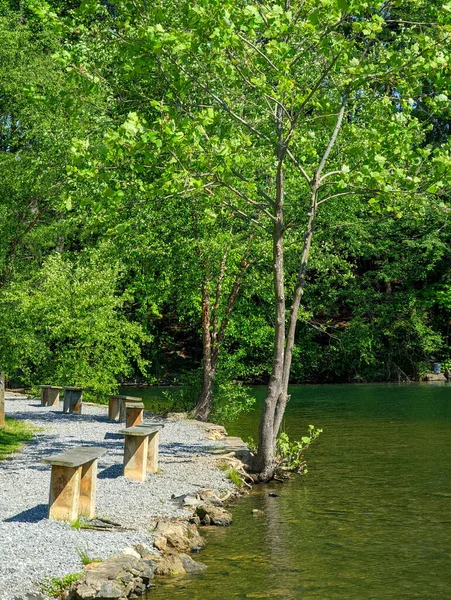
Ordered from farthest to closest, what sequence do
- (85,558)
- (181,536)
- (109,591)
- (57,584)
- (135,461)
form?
1. (135,461)
2. (181,536)
3. (85,558)
4. (109,591)
5. (57,584)

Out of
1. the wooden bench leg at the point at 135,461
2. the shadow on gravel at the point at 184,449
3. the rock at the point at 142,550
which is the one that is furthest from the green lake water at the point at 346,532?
the shadow on gravel at the point at 184,449

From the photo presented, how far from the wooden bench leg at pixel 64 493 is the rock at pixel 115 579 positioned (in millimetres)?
1413

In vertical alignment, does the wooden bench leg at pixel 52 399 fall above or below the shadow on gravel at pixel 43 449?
above

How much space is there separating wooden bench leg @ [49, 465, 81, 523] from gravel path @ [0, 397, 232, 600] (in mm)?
194

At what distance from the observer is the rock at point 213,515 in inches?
483

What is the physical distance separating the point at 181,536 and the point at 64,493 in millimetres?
1657

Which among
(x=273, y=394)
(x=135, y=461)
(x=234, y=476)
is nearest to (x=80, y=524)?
(x=135, y=461)

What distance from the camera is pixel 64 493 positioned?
34.9 ft

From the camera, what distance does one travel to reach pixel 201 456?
17016 millimetres

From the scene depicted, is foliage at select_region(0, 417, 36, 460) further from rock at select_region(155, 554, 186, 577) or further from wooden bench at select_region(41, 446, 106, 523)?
rock at select_region(155, 554, 186, 577)

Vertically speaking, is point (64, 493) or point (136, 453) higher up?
point (136, 453)

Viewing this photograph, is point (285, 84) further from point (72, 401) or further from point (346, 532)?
point (72, 401)

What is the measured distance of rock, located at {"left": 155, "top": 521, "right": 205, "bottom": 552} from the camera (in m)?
10.6

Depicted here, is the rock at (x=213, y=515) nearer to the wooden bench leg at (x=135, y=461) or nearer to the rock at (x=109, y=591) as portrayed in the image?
the wooden bench leg at (x=135, y=461)
